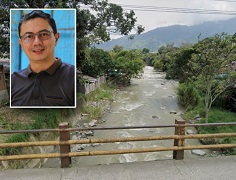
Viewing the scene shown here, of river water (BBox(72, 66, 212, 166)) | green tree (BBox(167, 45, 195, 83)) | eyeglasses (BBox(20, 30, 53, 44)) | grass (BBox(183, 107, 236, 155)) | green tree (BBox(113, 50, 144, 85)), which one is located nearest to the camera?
eyeglasses (BBox(20, 30, 53, 44))

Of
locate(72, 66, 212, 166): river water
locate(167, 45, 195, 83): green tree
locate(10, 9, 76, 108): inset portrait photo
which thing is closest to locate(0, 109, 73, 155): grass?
locate(10, 9, 76, 108): inset portrait photo

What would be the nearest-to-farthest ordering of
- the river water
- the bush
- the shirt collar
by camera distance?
1. the shirt collar
2. the river water
3. the bush

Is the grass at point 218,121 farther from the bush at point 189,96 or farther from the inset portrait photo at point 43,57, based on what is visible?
the inset portrait photo at point 43,57

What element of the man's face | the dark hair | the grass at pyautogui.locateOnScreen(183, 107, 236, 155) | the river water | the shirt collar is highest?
the dark hair

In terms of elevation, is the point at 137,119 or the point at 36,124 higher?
the point at 36,124

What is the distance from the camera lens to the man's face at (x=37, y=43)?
4363mm

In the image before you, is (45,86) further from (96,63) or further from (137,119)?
(96,63)

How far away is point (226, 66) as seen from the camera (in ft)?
32.5

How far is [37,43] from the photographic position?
4367 millimetres

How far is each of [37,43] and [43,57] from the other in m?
0.30

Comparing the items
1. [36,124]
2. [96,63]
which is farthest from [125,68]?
[36,124]

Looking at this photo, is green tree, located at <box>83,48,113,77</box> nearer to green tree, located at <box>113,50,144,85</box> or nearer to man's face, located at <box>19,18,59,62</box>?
green tree, located at <box>113,50,144,85</box>

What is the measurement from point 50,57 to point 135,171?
2.87 metres

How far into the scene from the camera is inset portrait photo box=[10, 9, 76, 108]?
4391 millimetres
